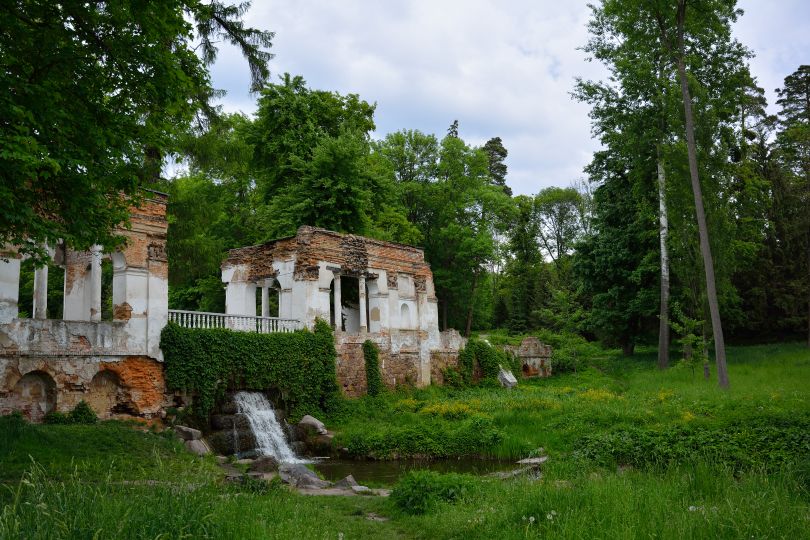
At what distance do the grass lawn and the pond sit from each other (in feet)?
1.88

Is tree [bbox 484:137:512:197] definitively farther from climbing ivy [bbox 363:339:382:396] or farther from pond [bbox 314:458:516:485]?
pond [bbox 314:458:516:485]

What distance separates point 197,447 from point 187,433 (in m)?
0.99

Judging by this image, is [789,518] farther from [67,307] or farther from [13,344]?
[67,307]

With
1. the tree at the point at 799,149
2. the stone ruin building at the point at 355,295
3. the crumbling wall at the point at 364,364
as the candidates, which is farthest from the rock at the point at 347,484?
the tree at the point at 799,149

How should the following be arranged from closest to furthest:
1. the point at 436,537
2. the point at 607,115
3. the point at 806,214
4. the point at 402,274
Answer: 1. the point at 436,537
2. the point at 402,274
3. the point at 607,115
4. the point at 806,214

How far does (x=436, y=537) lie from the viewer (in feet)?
26.0

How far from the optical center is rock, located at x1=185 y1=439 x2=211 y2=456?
15.1 metres

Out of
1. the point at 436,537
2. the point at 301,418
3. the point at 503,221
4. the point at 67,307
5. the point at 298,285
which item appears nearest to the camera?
the point at 436,537

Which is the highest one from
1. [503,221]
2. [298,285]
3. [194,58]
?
[503,221]

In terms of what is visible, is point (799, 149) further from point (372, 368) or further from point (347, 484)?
point (347, 484)

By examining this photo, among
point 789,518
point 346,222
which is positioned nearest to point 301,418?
point 346,222

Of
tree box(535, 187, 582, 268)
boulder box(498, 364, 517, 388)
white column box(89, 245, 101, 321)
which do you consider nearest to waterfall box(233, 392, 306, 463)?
white column box(89, 245, 101, 321)

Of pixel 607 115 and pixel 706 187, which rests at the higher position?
pixel 607 115

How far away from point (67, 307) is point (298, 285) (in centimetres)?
774
